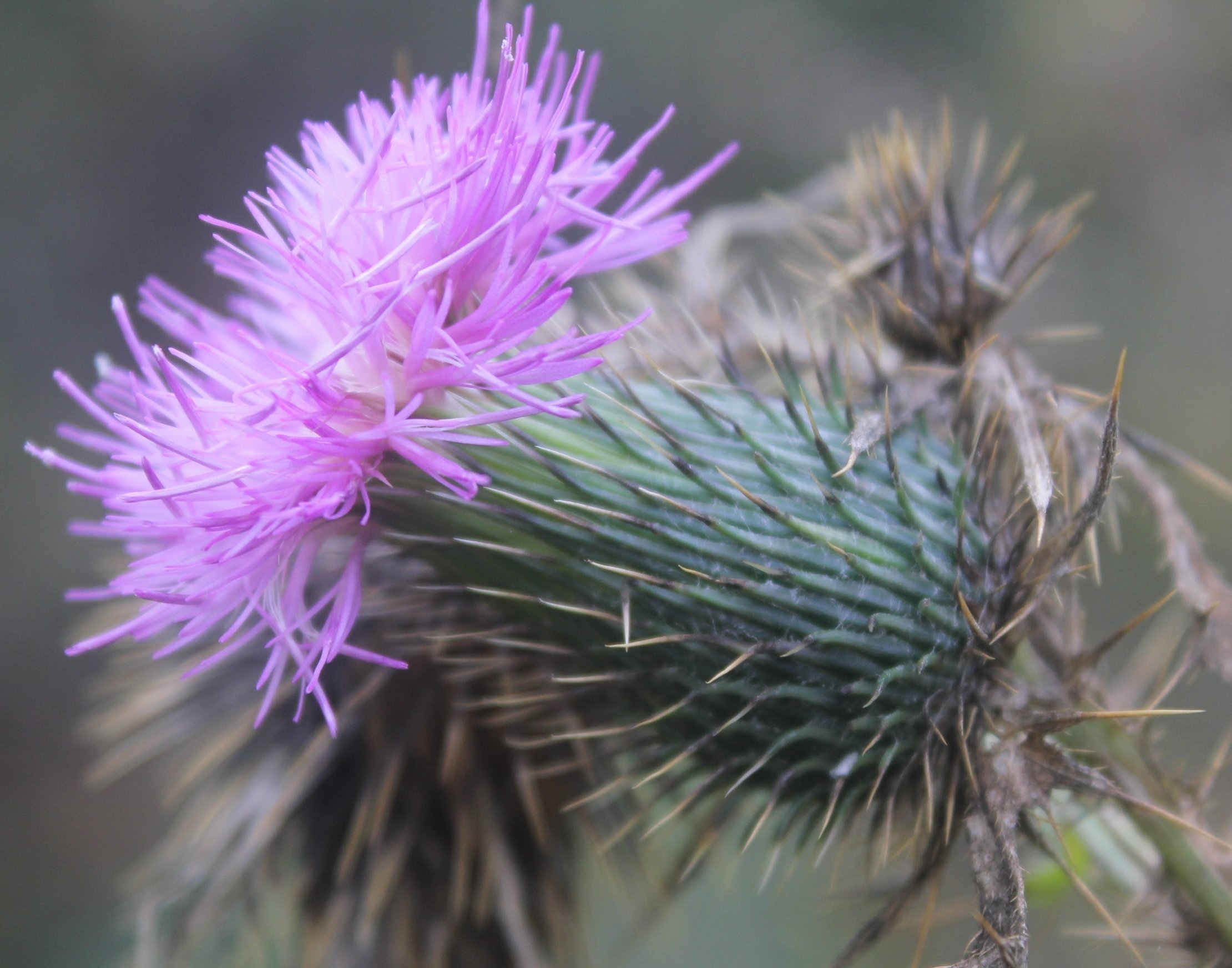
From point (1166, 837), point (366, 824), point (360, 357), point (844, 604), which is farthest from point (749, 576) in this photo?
point (366, 824)

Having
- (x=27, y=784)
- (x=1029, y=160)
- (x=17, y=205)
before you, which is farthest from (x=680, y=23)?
(x=27, y=784)

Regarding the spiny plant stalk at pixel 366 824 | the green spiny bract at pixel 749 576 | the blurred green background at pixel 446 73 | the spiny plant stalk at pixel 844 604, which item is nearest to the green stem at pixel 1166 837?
the spiny plant stalk at pixel 844 604

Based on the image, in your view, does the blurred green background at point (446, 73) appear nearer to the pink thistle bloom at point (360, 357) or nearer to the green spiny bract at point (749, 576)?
the green spiny bract at point (749, 576)

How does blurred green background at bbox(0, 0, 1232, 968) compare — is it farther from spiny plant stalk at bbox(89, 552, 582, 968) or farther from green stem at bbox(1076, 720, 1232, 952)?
green stem at bbox(1076, 720, 1232, 952)

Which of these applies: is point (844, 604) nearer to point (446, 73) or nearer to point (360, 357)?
point (360, 357)

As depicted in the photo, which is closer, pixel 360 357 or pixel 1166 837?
pixel 360 357

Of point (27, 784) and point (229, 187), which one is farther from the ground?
point (229, 187)

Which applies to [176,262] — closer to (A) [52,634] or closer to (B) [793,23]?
(A) [52,634]
